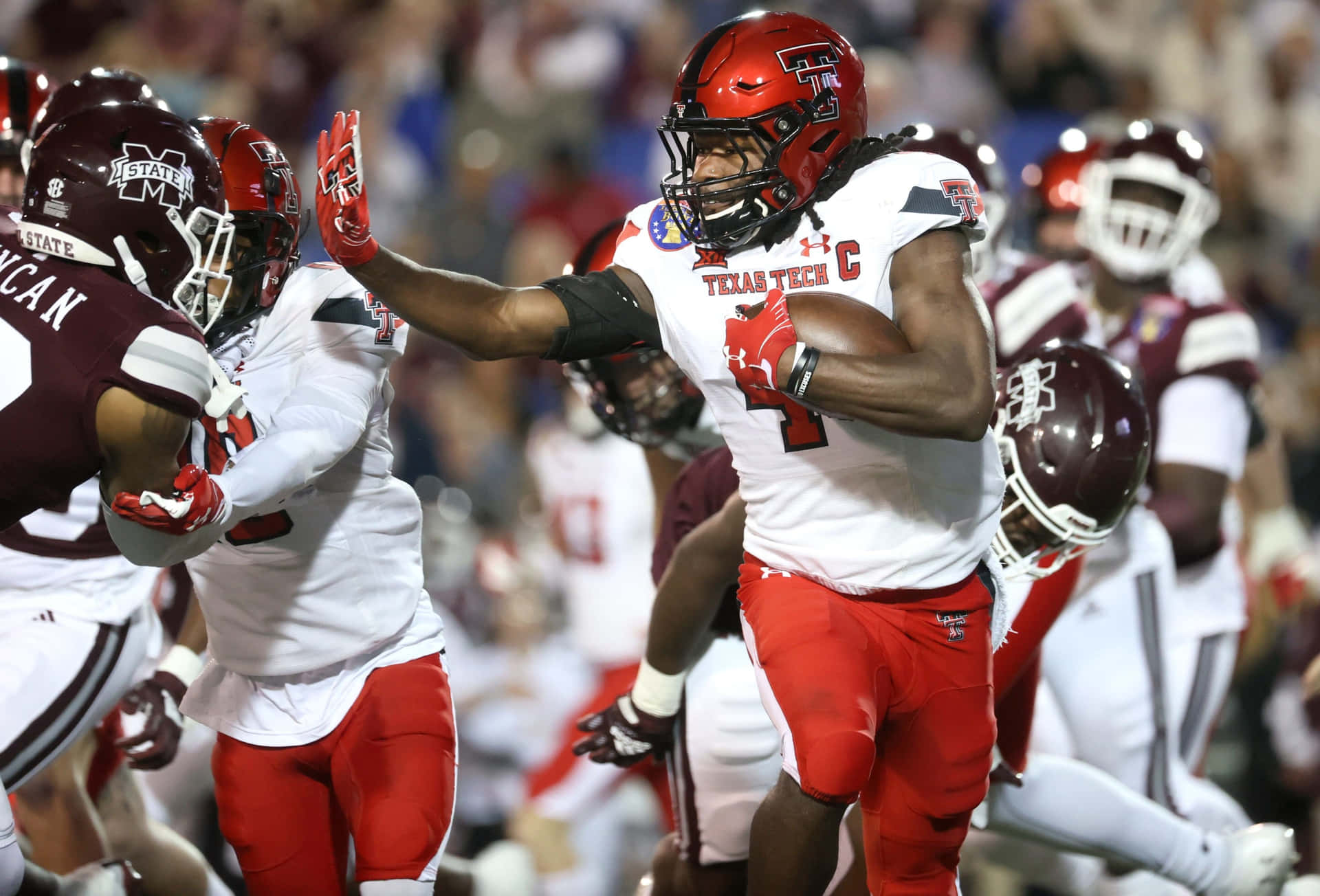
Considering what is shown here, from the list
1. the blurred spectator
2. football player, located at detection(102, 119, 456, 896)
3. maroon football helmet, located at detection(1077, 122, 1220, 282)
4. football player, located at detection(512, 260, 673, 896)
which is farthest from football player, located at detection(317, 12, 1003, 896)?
the blurred spectator

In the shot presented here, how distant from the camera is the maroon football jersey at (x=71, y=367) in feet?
8.51

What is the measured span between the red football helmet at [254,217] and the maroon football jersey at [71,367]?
0.41m

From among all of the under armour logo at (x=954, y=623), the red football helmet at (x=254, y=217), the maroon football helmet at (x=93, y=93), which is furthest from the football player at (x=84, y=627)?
the under armour logo at (x=954, y=623)

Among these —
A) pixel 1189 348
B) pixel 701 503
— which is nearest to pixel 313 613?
pixel 701 503

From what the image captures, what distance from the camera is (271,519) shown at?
3014 mm

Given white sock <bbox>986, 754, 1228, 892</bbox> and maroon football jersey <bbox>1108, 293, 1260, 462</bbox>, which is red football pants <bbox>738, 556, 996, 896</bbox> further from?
maroon football jersey <bbox>1108, 293, 1260, 462</bbox>

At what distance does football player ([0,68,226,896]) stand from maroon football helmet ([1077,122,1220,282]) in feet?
9.89

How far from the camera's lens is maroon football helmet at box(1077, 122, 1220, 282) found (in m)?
5.06

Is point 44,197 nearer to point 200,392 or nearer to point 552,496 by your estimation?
point 200,392

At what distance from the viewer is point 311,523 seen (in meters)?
3.04

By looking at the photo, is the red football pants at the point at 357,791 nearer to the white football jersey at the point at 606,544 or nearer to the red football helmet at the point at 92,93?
the red football helmet at the point at 92,93

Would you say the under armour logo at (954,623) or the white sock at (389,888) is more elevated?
the under armour logo at (954,623)

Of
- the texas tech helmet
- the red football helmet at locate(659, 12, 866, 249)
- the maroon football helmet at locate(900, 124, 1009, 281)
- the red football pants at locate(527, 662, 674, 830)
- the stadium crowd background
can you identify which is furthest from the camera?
the stadium crowd background

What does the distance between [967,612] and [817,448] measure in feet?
1.37
